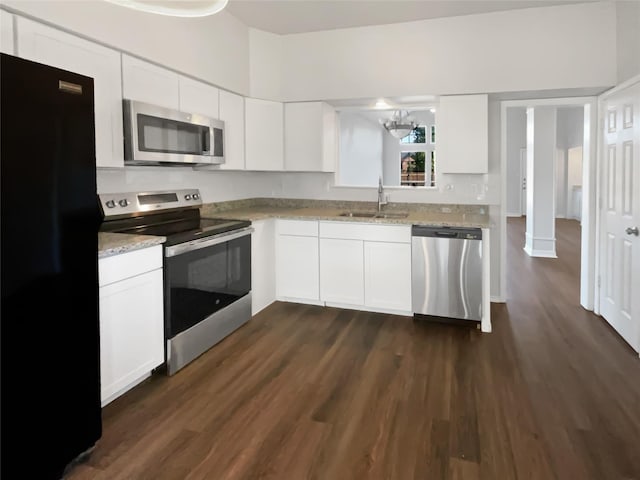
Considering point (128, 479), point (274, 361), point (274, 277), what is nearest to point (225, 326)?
point (274, 361)

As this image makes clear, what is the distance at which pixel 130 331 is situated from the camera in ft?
8.39

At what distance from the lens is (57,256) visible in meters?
1.79

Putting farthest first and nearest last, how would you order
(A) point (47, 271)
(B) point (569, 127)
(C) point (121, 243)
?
(B) point (569, 127) → (C) point (121, 243) → (A) point (47, 271)

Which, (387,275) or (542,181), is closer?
(387,275)

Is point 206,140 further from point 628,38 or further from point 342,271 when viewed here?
point 628,38

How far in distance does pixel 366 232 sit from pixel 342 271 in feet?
1.47

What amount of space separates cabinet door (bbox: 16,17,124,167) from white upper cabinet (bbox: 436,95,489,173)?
2.79 m

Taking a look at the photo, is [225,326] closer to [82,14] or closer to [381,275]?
[381,275]

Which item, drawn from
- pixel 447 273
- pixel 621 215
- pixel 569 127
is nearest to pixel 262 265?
pixel 447 273

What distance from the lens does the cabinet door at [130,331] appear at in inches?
94.1

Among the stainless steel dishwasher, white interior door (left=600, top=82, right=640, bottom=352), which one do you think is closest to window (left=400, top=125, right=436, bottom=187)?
white interior door (left=600, top=82, right=640, bottom=352)

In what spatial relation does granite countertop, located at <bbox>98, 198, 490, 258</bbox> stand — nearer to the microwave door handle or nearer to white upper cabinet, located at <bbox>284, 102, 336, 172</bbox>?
white upper cabinet, located at <bbox>284, 102, 336, 172</bbox>

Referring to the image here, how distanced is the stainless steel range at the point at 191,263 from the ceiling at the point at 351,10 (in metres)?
1.67

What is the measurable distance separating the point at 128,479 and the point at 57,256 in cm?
100
